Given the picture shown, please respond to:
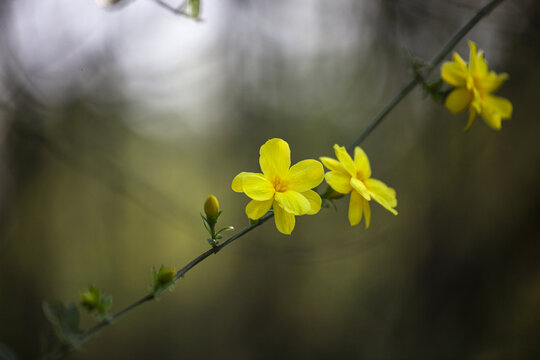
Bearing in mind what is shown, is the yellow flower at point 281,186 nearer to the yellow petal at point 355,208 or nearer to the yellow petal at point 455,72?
the yellow petal at point 355,208

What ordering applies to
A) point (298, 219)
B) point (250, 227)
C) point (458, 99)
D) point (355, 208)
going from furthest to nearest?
point (298, 219)
point (458, 99)
point (355, 208)
point (250, 227)

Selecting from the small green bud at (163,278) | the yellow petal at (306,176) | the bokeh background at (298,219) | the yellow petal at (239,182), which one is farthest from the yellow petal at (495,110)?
the bokeh background at (298,219)

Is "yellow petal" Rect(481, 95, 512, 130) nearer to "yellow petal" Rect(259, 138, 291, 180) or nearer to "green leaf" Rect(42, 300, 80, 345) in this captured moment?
"yellow petal" Rect(259, 138, 291, 180)

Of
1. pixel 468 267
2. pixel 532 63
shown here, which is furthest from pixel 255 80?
pixel 468 267

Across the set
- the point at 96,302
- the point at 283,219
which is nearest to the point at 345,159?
the point at 283,219

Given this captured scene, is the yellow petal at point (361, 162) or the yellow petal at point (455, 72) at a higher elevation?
the yellow petal at point (455, 72)

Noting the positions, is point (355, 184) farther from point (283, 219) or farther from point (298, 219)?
point (298, 219)
